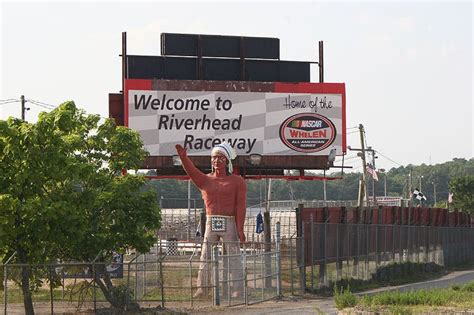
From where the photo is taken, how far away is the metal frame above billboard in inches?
1553

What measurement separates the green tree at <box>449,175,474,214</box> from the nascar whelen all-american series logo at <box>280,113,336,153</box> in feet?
154

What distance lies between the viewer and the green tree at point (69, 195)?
22016 millimetres

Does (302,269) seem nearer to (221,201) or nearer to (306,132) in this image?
(221,201)

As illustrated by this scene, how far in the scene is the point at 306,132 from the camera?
40.9 metres

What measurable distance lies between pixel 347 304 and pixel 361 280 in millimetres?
12708

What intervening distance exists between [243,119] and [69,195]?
59.8 feet

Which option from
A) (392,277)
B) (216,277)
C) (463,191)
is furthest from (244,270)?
(463,191)

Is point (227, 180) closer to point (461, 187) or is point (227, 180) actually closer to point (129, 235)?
point (129, 235)

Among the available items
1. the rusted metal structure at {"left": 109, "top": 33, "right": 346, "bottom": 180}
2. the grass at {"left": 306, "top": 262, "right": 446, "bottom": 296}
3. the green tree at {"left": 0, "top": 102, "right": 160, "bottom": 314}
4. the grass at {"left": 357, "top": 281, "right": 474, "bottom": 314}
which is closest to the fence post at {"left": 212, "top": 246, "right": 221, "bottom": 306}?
the green tree at {"left": 0, "top": 102, "right": 160, "bottom": 314}

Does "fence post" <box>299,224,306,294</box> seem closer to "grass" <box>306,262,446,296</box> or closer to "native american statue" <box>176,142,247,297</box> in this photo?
"grass" <box>306,262,446,296</box>

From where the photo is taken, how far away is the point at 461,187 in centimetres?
8606

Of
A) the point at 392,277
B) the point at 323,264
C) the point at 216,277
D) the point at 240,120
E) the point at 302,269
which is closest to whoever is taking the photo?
the point at 216,277

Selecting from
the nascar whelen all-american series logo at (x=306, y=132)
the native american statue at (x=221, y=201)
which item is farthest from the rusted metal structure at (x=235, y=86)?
the native american statue at (x=221, y=201)

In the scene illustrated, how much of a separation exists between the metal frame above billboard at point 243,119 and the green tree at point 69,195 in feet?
45.2
